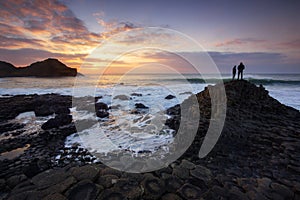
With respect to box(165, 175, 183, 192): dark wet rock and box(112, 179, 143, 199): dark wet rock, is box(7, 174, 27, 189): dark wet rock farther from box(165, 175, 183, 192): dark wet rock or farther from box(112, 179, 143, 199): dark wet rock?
box(165, 175, 183, 192): dark wet rock

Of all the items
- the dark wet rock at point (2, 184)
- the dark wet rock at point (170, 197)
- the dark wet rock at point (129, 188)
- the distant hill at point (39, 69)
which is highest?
the distant hill at point (39, 69)

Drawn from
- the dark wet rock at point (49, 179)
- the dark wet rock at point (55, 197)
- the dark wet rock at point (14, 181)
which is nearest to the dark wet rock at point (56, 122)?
the dark wet rock at point (14, 181)

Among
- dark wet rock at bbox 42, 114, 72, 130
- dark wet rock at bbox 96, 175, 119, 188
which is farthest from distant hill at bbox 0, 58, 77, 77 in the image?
dark wet rock at bbox 96, 175, 119, 188

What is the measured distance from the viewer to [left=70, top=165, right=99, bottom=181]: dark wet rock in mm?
3068

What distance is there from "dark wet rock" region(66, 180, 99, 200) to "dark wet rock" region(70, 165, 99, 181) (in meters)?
0.15

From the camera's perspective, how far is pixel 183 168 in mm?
3615

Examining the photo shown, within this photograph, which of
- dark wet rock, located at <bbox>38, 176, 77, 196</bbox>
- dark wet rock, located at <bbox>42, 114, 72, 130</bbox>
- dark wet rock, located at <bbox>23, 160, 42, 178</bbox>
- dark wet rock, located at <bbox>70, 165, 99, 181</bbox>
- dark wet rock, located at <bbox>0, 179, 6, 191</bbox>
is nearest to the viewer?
dark wet rock, located at <bbox>38, 176, 77, 196</bbox>

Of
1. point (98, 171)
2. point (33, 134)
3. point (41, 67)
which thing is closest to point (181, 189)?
point (98, 171)

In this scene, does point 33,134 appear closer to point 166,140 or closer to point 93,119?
point 93,119

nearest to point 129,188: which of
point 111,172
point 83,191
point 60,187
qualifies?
point 111,172

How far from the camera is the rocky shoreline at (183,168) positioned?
2824 mm

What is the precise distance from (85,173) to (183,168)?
214cm

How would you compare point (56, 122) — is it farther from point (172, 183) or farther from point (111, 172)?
point (172, 183)

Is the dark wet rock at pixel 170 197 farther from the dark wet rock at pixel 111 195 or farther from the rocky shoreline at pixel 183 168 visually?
the dark wet rock at pixel 111 195
